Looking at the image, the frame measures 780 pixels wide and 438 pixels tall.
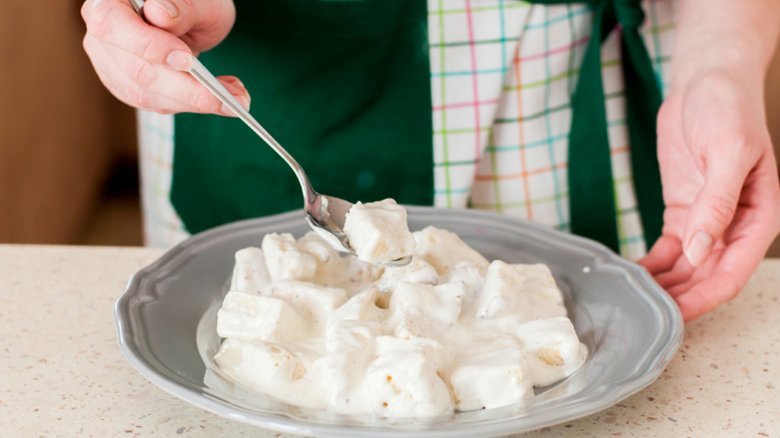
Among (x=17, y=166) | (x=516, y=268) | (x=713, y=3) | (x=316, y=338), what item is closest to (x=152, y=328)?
(x=316, y=338)

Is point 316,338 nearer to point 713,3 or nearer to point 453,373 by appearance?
point 453,373

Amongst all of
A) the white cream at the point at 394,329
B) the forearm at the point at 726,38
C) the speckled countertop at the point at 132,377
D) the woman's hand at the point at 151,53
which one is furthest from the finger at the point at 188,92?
the forearm at the point at 726,38

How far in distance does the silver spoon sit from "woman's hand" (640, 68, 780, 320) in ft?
1.09

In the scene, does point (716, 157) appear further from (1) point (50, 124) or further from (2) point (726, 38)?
(1) point (50, 124)

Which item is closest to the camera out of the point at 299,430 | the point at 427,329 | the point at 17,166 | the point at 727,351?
the point at 299,430

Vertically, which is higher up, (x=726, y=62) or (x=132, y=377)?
(x=726, y=62)

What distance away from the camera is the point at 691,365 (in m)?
0.97

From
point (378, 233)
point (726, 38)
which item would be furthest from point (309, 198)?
point (726, 38)

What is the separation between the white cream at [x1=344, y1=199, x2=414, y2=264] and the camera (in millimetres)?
930

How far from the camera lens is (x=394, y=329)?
0.87m

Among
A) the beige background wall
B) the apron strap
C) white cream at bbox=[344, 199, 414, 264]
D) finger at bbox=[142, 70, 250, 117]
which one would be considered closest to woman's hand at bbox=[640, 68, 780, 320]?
the apron strap

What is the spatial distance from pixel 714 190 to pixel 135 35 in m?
0.63

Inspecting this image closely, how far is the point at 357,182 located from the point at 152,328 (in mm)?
573

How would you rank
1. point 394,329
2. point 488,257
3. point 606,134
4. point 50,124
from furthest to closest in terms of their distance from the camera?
point 50,124 < point 606,134 < point 488,257 < point 394,329
